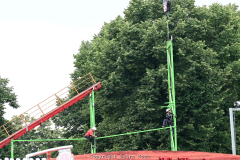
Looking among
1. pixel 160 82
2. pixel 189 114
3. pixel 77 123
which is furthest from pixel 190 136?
pixel 77 123

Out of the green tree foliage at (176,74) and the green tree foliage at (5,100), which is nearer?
the green tree foliage at (176,74)

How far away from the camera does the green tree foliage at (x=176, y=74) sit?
24.5 metres

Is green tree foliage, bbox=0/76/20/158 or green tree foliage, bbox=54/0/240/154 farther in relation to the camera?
green tree foliage, bbox=0/76/20/158

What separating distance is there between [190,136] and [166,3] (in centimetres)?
1020

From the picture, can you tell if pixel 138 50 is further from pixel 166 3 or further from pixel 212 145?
pixel 212 145

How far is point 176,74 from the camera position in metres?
25.7

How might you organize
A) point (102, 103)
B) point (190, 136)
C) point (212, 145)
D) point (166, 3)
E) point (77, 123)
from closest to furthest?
point (166, 3), point (190, 136), point (212, 145), point (102, 103), point (77, 123)

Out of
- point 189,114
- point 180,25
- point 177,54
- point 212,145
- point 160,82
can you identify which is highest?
point 180,25

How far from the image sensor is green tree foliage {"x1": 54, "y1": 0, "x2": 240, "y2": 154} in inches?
965

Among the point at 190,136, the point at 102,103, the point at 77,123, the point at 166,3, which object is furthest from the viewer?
the point at 77,123

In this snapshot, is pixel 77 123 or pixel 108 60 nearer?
pixel 108 60

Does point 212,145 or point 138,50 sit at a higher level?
point 138,50

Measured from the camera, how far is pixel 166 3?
19.5 m

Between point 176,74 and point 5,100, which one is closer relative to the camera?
point 176,74
